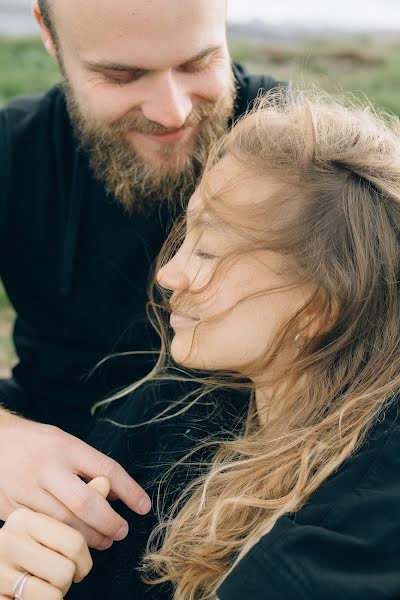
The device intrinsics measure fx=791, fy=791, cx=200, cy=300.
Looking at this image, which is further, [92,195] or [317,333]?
[92,195]

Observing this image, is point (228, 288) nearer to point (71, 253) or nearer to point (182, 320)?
point (182, 320)

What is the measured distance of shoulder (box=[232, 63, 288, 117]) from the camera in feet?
8.64

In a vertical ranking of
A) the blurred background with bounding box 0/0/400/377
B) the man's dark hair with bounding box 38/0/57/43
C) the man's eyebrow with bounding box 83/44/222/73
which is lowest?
the blurred background with bounding box 0/0/400/377

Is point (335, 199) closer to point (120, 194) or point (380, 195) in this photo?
point (380, 195)

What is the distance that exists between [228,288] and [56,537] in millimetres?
667

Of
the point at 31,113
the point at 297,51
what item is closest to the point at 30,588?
the point at 31,113

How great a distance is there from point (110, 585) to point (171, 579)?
0.23 m

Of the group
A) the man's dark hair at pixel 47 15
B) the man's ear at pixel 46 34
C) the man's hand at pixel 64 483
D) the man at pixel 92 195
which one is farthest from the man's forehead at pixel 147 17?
the man's hand at pixel 64 483

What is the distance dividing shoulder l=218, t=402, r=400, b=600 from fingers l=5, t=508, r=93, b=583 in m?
0.40

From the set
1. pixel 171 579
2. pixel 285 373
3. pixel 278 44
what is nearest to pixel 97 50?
pixel 285 373

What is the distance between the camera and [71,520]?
188 centimetres

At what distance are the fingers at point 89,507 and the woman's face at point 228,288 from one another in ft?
1.24

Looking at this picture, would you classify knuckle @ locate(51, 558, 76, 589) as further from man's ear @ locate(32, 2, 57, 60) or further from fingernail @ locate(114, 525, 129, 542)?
man's ear @ locate(32, 2, 57, 60)

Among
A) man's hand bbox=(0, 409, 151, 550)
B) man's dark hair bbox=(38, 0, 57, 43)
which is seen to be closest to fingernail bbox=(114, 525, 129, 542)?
man's hand bbox=(0, 409, 151, 550)
